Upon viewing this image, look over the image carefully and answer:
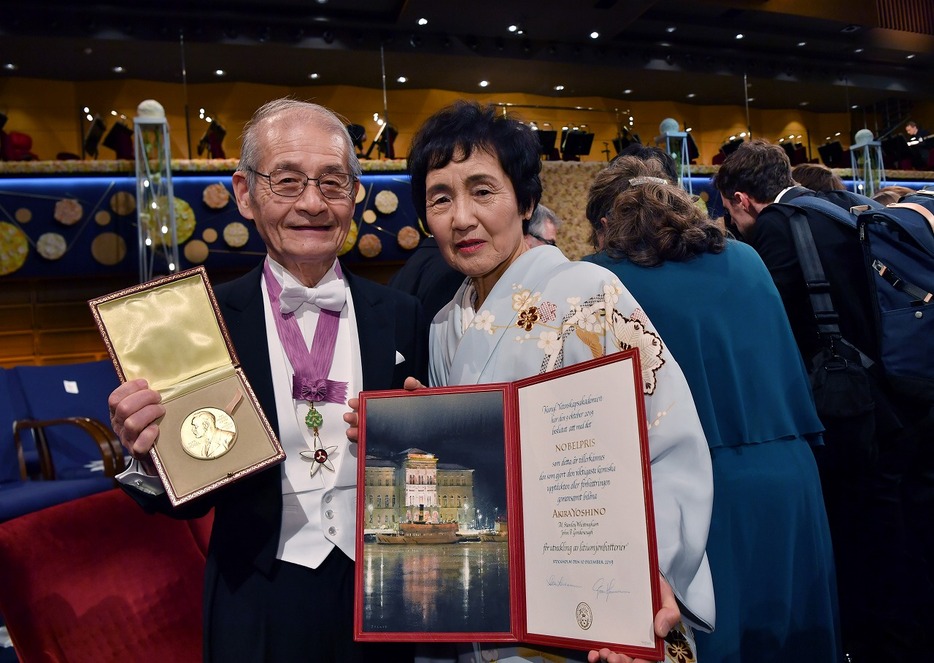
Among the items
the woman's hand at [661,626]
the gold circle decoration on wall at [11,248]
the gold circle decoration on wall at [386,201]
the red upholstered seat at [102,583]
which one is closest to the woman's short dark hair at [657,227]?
the woman's hand at [661,626]

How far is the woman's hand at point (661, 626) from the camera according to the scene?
3.52 ft

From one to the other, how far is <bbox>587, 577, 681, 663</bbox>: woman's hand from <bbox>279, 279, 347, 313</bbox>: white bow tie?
2.70 feet

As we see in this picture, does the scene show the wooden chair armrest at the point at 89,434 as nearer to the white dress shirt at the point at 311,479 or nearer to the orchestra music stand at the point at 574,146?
the white dress shirt at the point at 311,479

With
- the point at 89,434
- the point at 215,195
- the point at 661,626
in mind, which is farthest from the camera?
the point at 215,195

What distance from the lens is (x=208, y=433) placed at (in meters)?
1.25

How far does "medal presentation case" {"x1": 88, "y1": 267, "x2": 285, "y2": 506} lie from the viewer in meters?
1.23

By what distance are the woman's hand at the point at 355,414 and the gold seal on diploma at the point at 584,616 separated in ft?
1.45

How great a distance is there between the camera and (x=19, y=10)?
27.1ft

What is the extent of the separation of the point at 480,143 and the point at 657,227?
0.62 m

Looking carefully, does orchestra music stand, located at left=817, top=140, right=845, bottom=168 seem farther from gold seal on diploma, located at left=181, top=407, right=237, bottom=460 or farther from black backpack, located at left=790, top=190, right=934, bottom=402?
gold seal on diploma, located at left=181, top=407, right=237, bottom=460

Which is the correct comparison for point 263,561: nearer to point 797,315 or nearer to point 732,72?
point 797,315

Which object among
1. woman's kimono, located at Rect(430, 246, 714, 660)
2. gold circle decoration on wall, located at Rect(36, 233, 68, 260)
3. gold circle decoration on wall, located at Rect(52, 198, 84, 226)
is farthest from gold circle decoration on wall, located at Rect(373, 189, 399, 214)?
woman's kimono, located at Rect(430, 246, 714, 660)

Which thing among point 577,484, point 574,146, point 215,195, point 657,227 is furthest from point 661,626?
point 574,146
